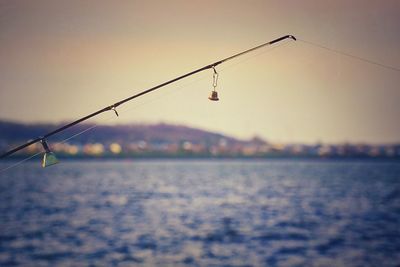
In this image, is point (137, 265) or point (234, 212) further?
→ point (234, 212)

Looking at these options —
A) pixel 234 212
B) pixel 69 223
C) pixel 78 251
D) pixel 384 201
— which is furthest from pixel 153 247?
pixel 384 201

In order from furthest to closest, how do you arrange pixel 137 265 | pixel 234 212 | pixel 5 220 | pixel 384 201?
pixel 384 201, pixel 234 212, pixel 5 220, pixel 137 265

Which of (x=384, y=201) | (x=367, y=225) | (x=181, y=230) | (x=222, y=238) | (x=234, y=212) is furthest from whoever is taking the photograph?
(x=384, y=201)

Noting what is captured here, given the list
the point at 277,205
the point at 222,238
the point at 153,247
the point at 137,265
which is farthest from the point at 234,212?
the point at 137,265

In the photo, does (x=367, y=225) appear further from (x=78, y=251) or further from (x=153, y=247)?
(x=78, y=251)

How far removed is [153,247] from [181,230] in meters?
8.56

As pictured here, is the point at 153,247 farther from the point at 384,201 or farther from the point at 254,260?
the point at 384,201

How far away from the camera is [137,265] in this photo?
1037 inches

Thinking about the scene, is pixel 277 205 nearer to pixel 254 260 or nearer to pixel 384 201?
pixel 384 201

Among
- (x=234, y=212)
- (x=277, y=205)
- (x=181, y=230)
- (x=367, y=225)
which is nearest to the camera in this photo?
(x=181, y=230)

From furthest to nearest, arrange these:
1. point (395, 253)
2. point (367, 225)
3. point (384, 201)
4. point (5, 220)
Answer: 1. point (384, 201)
2. point (5, 220)
3. point (367, 225)
4. point (395, 253)

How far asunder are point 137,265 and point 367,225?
23.8m

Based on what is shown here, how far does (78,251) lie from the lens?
30.7 meters

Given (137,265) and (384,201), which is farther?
(384,201)
